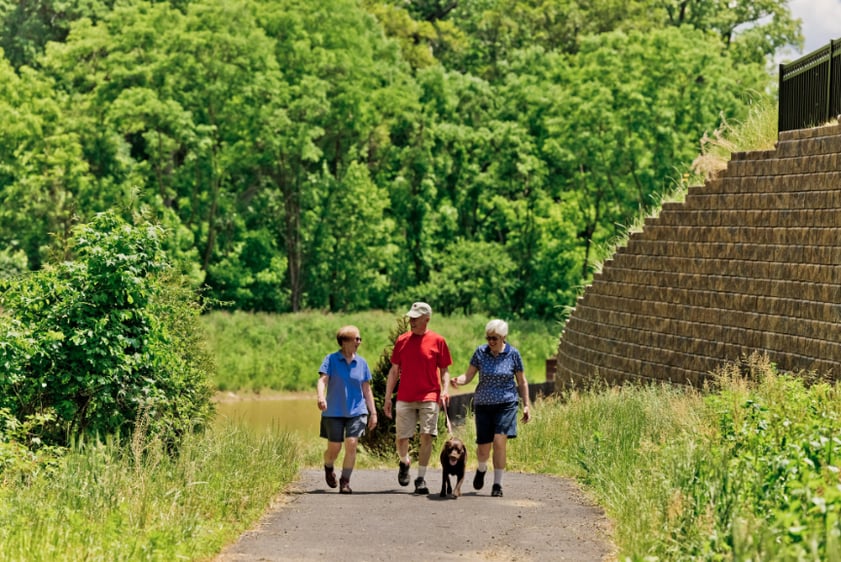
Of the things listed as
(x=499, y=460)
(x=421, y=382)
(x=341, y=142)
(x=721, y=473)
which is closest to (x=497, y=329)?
(x=421, y=382)

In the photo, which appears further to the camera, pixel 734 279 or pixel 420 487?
pixel 734 279

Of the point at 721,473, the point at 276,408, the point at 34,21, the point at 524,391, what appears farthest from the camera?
the point at 34,21

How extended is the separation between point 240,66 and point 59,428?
42763 mm

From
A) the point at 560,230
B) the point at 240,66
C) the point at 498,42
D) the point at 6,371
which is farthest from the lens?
the point at 498,42

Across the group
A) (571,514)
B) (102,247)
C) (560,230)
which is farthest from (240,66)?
(571,514)

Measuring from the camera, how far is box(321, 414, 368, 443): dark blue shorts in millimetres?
14492

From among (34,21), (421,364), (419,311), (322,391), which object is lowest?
(322,391)

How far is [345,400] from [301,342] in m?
37.6

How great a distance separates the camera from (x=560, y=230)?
6097 cm

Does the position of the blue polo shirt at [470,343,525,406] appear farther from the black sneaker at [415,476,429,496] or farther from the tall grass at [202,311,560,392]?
the tall grass at [202,311,560,392]

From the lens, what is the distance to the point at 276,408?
45438 mm

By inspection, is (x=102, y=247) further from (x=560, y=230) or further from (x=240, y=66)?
(x=560, y=230)

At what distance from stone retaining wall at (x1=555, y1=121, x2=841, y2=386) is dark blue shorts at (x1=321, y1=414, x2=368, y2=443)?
6218 millimetres

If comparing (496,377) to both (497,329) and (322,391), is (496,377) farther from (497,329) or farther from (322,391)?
(322,391)
